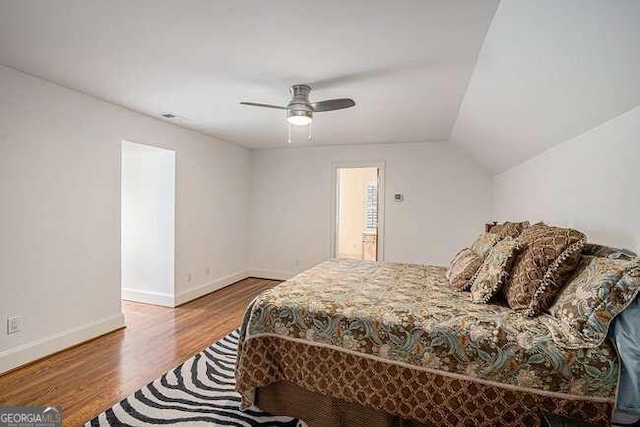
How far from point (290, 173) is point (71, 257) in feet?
11.3

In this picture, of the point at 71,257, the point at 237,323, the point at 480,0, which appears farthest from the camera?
the point at 237,323

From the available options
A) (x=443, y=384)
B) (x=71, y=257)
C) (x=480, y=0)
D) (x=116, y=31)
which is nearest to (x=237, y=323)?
(x=71, y=257)

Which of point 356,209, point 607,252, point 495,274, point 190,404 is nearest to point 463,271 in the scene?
point 495,274

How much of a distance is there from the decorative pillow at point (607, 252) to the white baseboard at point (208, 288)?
4358mm

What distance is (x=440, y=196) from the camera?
4.89 meters

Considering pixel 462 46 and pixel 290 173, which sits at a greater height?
pixel 462 46

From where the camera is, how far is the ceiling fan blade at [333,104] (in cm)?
246

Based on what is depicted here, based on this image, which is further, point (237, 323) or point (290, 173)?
point (290, 173)

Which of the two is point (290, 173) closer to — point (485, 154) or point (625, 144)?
point (485, 154)

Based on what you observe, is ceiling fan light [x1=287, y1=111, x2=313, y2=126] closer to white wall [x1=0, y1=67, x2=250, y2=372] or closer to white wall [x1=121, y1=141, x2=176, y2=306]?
white wall [x1=0, y1=67, x2=250, y2=372]

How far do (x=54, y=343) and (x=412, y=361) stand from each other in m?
3.14

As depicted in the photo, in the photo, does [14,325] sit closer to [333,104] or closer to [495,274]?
[333,104]

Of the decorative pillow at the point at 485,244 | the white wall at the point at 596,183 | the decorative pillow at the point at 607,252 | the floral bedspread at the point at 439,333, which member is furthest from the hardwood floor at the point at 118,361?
the white wall at the point at 596,183

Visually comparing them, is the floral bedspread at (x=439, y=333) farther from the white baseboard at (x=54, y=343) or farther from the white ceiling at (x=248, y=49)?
the white baseboard at (x=54, y=343)
